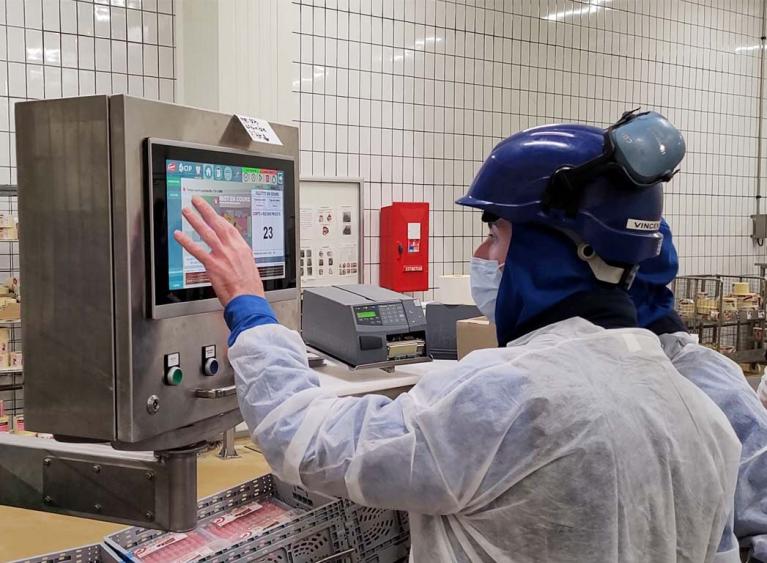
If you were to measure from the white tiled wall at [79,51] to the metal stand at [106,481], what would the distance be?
2513 mm

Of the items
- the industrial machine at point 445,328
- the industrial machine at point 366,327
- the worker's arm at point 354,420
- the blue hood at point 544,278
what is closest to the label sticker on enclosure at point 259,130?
the worker's arm at point 354,420

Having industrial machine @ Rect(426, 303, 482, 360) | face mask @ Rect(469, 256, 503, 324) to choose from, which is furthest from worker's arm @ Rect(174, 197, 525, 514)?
industrial machine @ Rect(426, 303, 482, 360)

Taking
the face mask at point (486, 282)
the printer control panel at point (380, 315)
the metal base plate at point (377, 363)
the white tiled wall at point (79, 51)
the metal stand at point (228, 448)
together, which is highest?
the white tiled wall at point (79, 51)

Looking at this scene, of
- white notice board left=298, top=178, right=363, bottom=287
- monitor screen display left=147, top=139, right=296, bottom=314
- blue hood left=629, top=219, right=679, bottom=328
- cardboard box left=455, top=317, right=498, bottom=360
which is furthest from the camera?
white notice board left=298, top=178, right=363, bottom=287

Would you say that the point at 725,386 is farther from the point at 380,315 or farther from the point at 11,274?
the point at 11,274

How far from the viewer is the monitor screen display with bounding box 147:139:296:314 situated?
1.25 meters

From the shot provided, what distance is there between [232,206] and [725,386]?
1070 mm

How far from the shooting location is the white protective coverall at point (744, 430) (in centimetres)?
144

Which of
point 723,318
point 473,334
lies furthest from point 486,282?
point 723,318

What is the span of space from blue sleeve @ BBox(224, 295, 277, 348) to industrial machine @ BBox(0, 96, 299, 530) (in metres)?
0.13

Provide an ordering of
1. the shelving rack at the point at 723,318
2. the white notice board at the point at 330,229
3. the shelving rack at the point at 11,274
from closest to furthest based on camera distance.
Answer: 1. the shelving rack at the point at 11,274
2. the white notice board at the point at 330,229
3. the shelving rack at the point at 723,318

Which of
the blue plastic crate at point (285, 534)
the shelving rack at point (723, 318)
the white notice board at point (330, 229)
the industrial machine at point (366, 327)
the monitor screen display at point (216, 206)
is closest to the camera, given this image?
the monitor screen display at point (216, 206)

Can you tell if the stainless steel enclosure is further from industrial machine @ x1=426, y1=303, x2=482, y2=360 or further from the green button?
industrial machine @ x1=426, y1=303, x2=482, y2=360

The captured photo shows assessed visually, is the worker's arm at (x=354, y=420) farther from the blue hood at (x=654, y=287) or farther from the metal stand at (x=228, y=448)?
the metal stand at (x=228, y=448)
